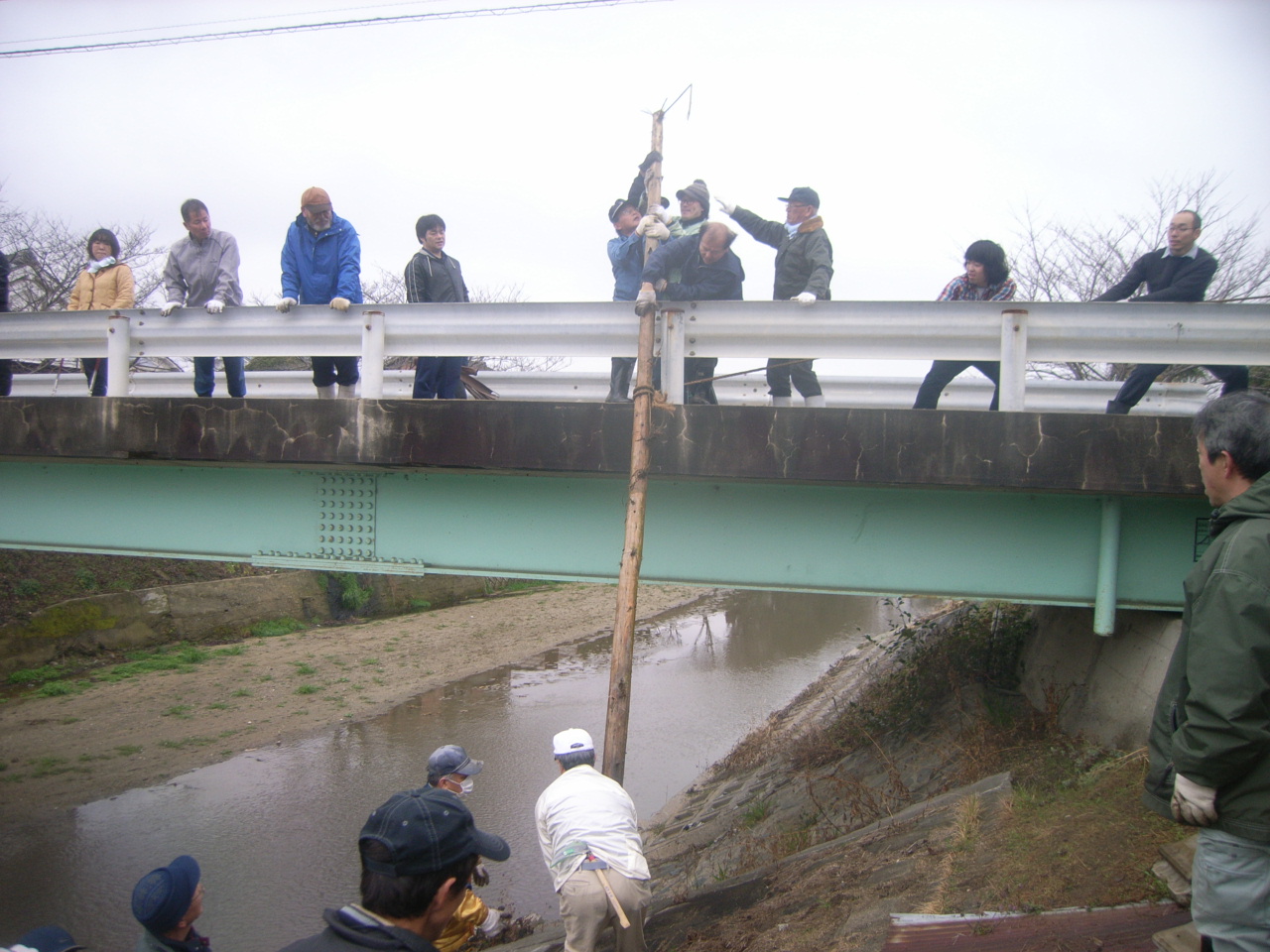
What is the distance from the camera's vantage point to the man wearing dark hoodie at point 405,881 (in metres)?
1.87

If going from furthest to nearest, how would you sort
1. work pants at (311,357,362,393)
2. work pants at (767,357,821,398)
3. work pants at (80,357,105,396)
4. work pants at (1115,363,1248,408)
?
work pants at (80,357,105,396), work pants at (311,357,362,393), work pants at (767,357,821,398), work pants at (1115,363,1248,408)

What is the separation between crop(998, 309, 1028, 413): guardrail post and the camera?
4652 millimetres

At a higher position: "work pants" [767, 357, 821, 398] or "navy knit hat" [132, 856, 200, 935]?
"work pants" [767, 357, 821, 398]

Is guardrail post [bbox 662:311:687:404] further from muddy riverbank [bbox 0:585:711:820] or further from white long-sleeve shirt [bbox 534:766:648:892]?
muddy riverbank [bbox 0:585:711:820]

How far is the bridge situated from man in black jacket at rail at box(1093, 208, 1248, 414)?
0.60m

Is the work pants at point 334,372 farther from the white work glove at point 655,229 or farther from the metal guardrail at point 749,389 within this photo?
the white work glove at point 655,229

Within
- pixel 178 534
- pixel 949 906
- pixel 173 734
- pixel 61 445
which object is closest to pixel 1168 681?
pixel 949 906

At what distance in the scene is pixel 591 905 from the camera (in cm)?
409

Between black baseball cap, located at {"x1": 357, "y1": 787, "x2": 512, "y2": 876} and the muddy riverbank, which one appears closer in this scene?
black baseball cap, located at {"x1": 357, "y1": 787, "x2": 512, "y2": 876}

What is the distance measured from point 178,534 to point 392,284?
79.3 feet

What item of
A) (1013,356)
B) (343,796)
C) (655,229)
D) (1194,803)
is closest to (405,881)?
(1194,803)

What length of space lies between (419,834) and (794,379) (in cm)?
432

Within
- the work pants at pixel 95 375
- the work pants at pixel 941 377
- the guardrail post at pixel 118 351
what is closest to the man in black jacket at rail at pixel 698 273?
the work pants at pixel 941 377

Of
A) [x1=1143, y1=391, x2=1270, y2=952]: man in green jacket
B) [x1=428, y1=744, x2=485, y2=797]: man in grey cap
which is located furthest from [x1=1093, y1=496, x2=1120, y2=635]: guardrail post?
[x1=428, y1=744, x2=485, y2=797]: man in grey cap
